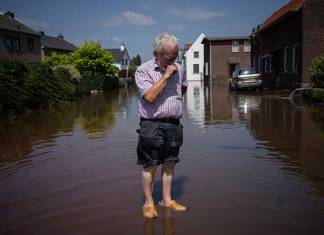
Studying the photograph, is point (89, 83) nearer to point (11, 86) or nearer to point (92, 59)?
point (92, 59)

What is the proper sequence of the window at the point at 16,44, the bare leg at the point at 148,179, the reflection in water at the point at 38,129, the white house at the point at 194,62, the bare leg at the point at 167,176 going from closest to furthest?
the bare leg at the point at 148,179
the bare leg at the point at 167,176
the reflection in water at the point at 38,129
the window at the point at 16,44
the white house at the point at 194,62

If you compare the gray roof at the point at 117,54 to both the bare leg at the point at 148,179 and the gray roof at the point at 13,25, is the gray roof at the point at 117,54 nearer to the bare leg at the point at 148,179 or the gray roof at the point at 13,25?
the gray roof at the point at 13,25

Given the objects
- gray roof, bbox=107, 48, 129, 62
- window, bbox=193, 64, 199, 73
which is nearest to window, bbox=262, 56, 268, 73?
window, bbox=193, 64, 199, 73

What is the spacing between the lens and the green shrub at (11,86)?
46.3ft

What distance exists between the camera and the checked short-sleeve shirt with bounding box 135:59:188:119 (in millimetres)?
4082

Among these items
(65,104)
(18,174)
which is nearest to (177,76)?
(18,174)

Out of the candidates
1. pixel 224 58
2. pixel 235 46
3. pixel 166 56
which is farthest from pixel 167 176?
pixel 235 46

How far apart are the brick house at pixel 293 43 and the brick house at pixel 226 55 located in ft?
67.1

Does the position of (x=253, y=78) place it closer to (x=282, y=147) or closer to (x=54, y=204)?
(x=282, y=147)

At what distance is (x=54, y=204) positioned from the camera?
4.70 meters

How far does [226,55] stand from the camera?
5622 centimetres

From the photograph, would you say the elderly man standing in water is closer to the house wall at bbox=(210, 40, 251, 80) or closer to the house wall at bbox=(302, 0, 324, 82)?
the house wall at bbox=(302, 0, 324, 82)

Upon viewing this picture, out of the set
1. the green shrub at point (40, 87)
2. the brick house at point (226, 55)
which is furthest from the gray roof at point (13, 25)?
the brick house at point (226, 55)

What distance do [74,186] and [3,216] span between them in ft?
3.96
